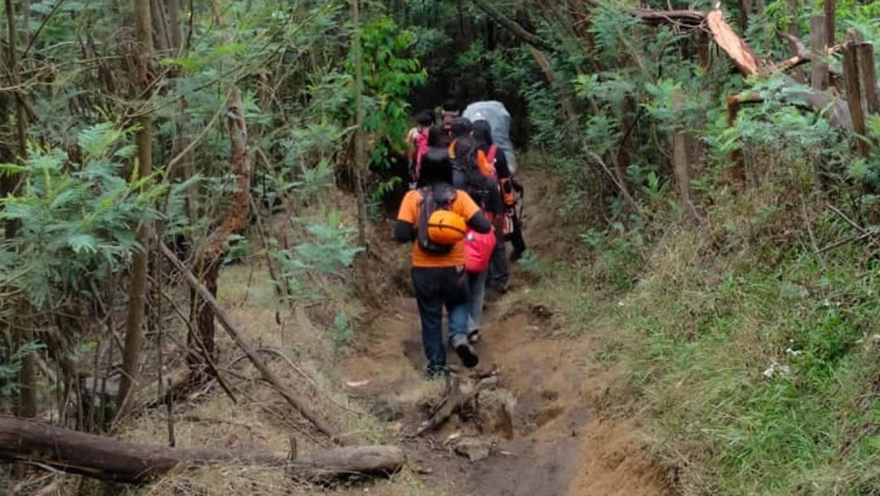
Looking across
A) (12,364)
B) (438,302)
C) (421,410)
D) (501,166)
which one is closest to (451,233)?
(438,302)

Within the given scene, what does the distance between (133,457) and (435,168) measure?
3754mm

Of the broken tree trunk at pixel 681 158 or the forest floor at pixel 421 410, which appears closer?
the forest floor at pixel 421 410

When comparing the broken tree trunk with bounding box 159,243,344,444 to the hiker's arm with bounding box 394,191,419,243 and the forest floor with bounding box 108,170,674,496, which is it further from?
the hiker's arm with bounding box 394,191,419,243

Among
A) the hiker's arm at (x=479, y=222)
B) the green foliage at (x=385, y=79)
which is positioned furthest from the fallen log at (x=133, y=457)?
the green foliage at (x=385, y=79)

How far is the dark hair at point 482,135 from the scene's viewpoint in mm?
10719

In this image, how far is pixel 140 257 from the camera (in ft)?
18.5

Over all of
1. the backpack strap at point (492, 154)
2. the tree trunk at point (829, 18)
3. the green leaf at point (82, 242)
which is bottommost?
the backpack strap at point (492, 154)

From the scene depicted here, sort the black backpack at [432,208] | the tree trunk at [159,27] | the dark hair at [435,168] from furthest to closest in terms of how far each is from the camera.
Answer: the dark hair at [435,168]
the black backpack at [432,208]
the tree trunk at [159,27]

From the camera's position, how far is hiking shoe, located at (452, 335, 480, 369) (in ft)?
28.5

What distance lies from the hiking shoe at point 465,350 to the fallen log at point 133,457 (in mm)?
2361

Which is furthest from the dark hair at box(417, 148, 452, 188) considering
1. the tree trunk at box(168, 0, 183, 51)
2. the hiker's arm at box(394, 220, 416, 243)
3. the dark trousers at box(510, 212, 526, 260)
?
the dark trousers at box(510, 212, 526, 260)

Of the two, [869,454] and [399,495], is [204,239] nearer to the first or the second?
[399,495]

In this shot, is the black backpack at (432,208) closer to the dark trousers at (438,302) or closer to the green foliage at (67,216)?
the dark trousers at (438,302)

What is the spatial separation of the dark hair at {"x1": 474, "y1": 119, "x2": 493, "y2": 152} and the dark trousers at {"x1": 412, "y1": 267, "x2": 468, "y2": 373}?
97.1 inches
